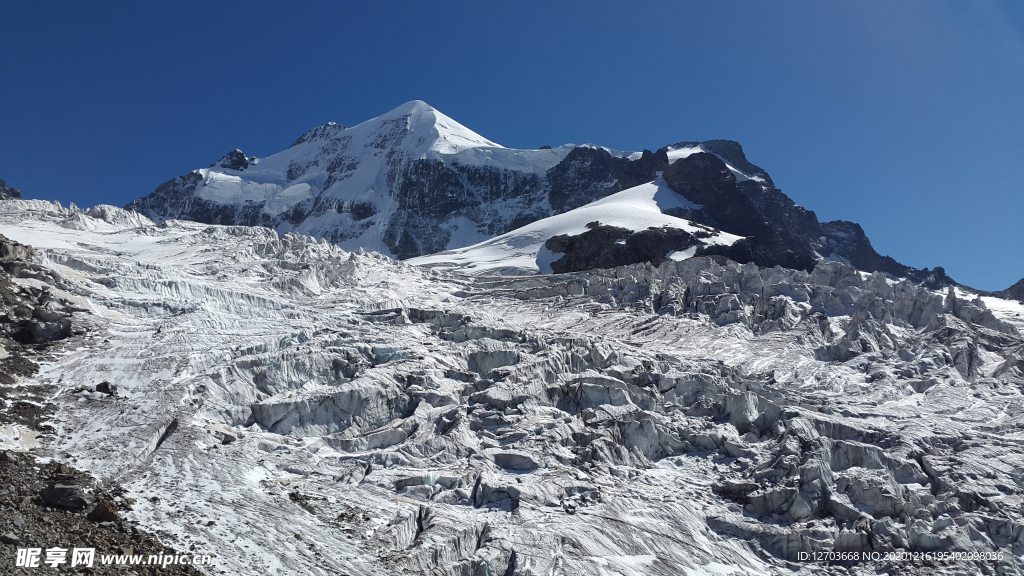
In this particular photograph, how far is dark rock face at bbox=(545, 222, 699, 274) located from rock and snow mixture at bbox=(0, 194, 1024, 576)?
5012cm

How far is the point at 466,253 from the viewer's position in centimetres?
12081

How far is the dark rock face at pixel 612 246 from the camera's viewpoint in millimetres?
115125

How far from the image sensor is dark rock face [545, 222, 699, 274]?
11512 cm

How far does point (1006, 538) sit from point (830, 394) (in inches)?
730

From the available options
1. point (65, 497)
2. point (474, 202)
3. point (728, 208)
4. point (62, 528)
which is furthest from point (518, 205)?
point (62, 528)

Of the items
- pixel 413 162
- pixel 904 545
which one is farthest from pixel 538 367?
pixel 413 162

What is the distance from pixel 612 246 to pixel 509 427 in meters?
85.1

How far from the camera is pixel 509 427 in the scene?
37781 millimetres

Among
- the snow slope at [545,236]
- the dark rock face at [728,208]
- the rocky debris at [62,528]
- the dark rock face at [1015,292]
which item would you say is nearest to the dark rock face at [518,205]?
the dark rock face at [728,208]

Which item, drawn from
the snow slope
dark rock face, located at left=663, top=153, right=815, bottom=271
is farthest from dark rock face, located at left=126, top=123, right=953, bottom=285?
the snow slope

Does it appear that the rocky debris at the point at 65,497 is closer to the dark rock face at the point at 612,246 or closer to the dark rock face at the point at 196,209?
the dark rock face at the point at 612,246

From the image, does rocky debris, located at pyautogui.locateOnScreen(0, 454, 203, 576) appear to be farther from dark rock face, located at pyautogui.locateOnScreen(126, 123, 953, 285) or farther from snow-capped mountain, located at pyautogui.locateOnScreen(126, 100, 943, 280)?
snow-capped mountain, located at pyautogui.locateOnScreen(126, 100, 943, 280)

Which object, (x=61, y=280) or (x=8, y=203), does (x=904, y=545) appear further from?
(x=8, y=203)

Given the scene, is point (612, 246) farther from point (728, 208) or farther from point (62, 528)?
point (62, 528)
